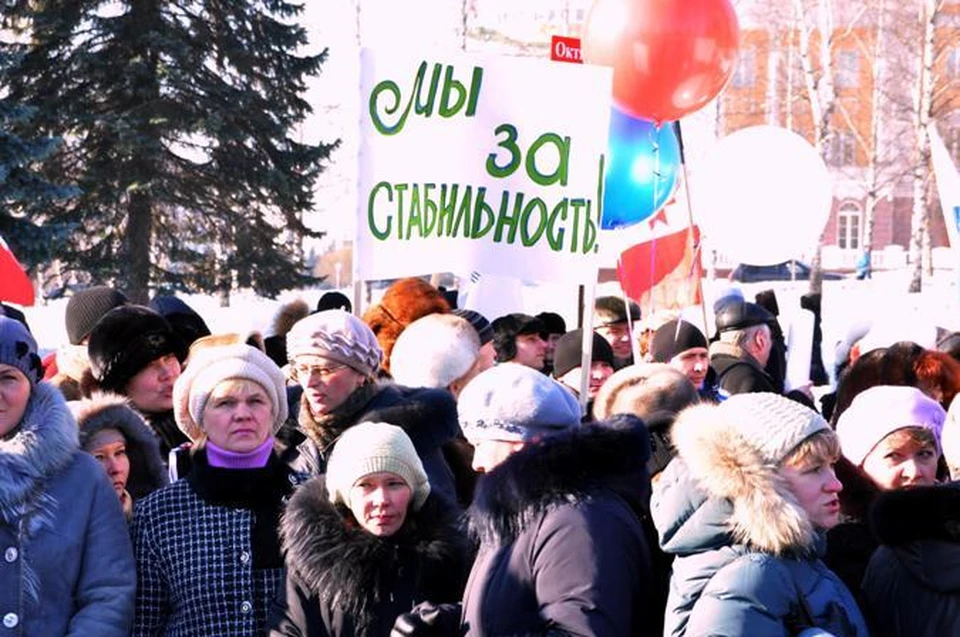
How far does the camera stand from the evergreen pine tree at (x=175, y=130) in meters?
20.3

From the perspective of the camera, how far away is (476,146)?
6.40 m

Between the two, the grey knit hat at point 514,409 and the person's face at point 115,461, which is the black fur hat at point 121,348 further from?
the grey knit hat at point 514,409

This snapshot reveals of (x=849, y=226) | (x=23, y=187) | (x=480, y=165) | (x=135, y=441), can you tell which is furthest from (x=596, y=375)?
(x=849, y=226)

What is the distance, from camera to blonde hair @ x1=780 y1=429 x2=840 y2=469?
342 centimetres

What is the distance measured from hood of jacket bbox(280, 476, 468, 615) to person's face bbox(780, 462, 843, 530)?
0.93 metres

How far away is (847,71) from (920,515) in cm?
4695

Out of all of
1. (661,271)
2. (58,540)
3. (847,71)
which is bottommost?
(58,540)

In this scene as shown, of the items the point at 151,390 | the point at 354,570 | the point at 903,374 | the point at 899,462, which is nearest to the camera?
the point at 354,570

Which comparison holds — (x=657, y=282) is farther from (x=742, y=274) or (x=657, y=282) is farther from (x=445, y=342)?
(x=742, y=274)

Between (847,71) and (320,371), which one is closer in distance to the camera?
(320,371)

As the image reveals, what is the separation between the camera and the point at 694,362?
690 cm

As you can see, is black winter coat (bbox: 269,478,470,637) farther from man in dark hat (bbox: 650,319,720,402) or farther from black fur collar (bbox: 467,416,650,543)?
man in dark hat (bbox: 650,319,720,402)

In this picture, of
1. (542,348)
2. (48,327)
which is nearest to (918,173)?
(48,327)

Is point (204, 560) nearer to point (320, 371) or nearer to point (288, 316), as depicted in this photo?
point (320, 371)
